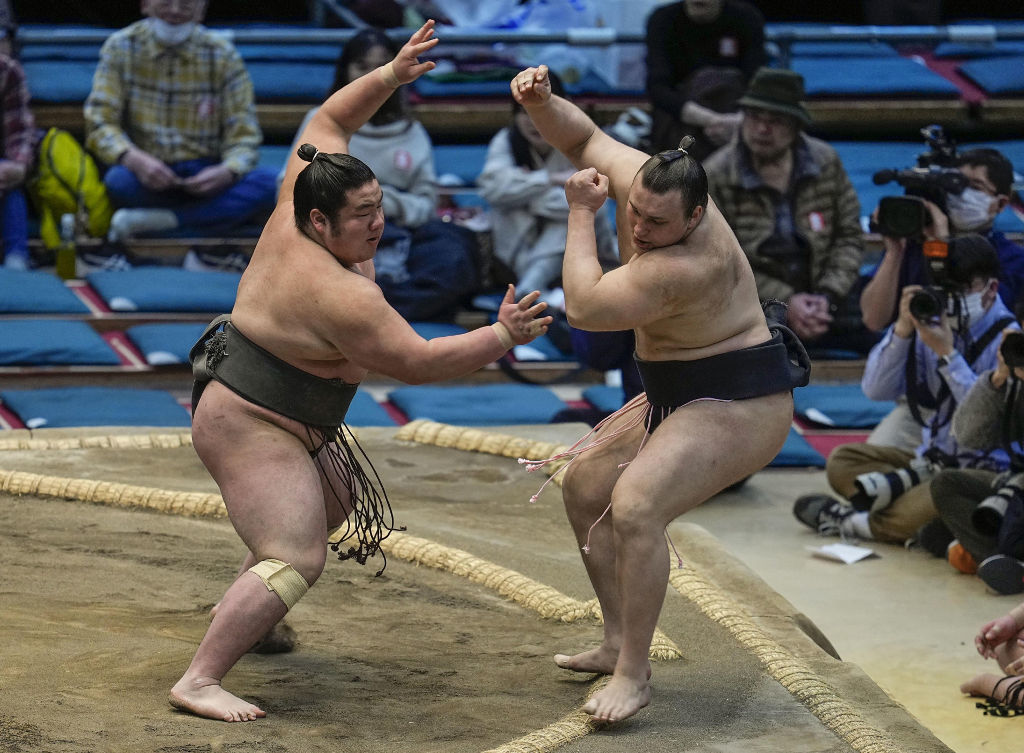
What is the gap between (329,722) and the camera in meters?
2.45

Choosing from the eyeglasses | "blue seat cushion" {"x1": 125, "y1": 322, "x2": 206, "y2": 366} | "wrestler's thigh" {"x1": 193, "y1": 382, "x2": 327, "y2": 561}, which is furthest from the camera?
"blue seat cushion" {"x1": 125, "y1": 322, "x2": 206, "y2": 366}

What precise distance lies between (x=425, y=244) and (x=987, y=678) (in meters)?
2.86

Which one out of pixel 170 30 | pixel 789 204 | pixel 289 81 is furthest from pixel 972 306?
pixel 289 81

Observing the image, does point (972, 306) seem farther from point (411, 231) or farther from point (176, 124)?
point (176, 124)

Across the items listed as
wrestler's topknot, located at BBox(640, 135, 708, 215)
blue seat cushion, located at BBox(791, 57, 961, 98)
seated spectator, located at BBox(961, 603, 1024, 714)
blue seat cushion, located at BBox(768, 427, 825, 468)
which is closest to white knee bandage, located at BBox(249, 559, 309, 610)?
wrestler's topknot, located at BBox(640, 135, 708, 215)

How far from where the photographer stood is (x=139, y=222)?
5523 millimetres

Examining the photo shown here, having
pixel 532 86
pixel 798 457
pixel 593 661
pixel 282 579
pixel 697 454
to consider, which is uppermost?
pixel 532 86

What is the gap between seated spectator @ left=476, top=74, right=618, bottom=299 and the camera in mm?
5242

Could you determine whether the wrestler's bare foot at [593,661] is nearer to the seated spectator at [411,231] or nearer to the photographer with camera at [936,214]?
the photographer with camera at [936,214]

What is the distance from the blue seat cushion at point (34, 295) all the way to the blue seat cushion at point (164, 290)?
0.42 ft

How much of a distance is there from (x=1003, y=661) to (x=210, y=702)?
1.56 metres

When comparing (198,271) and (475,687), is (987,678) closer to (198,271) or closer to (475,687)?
(475,687)

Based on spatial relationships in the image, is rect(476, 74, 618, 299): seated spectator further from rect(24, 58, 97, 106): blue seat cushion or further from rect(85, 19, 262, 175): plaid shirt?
rect(24, 58, 97, 106): blue seat cushion

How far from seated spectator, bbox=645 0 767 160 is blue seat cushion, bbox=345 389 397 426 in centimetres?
148
